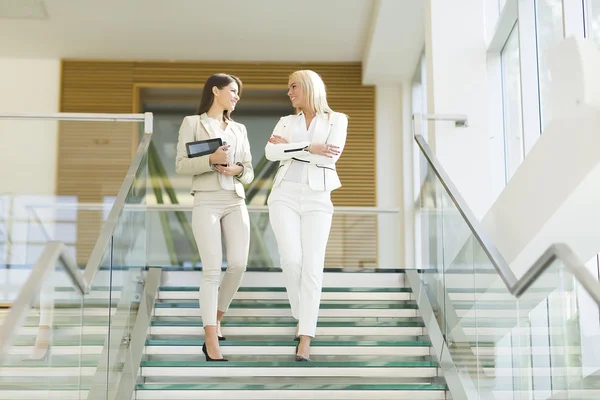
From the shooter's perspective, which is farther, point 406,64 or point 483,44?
point 406,64

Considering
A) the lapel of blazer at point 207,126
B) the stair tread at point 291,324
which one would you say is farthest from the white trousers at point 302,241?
the lapel of blazer at point 207,126

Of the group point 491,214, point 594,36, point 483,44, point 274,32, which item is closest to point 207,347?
point 491,214

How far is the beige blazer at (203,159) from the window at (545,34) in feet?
7.04

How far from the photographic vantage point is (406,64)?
1136 cm

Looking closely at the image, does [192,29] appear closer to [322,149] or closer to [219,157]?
[219,157]

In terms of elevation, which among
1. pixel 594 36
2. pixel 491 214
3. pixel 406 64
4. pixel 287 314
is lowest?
pixel 287 314

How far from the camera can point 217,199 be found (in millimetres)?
5520

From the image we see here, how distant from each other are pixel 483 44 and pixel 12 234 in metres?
4.09

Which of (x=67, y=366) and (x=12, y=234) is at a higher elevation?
(x=12, y=234)

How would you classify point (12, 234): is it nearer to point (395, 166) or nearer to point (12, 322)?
point (12, 322)

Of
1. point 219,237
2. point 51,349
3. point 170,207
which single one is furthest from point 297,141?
point 170,207

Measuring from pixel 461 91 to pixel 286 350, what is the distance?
2.79m

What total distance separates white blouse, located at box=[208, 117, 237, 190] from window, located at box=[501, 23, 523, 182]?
2.53 m

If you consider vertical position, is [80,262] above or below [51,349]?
above
